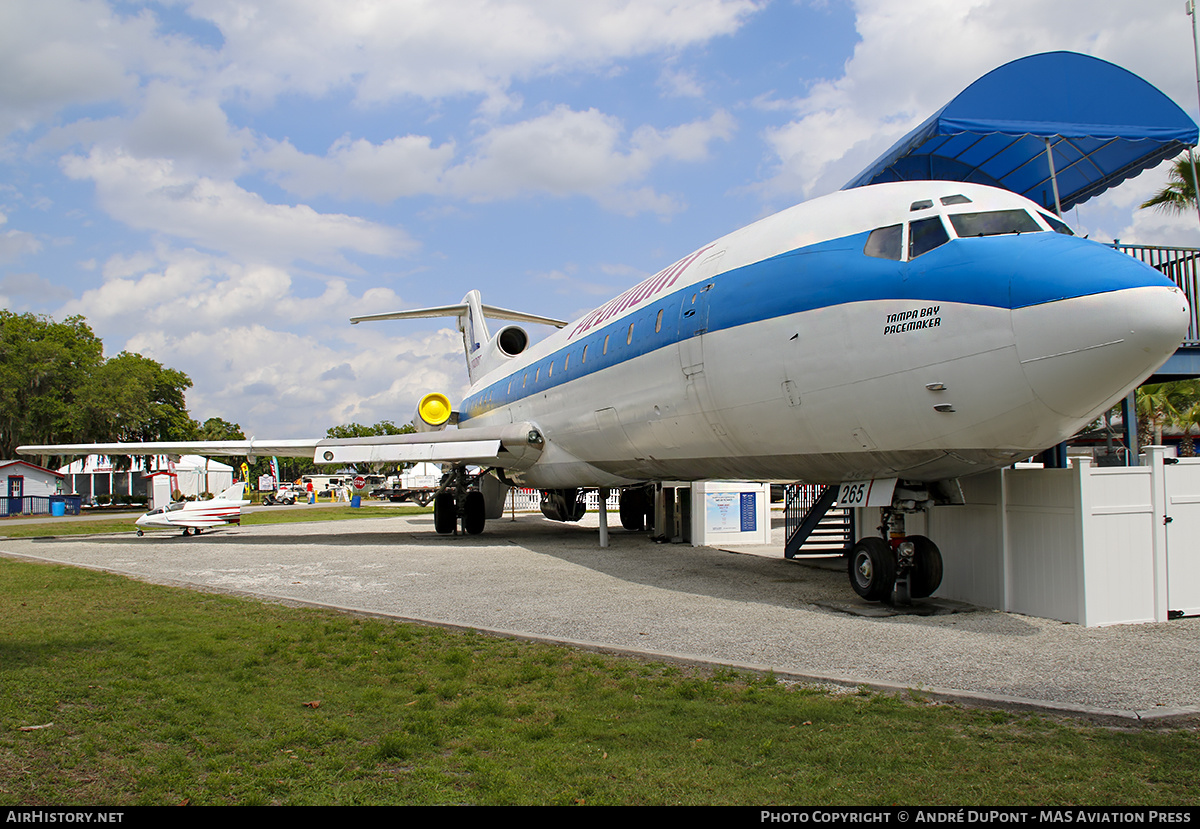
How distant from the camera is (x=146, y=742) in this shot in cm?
399

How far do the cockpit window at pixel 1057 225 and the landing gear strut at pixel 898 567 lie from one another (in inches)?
119

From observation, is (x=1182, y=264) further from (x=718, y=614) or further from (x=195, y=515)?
(x=195, y=515)

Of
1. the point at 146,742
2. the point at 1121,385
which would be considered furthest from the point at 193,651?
the point at 1121,385

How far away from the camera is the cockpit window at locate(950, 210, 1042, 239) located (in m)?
7.05

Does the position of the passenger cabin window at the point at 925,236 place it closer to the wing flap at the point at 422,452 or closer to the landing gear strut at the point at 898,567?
the landing gear strut at the point at 898,567

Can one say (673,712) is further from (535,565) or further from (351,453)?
(351,453)

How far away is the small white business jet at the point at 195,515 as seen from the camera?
1886cm

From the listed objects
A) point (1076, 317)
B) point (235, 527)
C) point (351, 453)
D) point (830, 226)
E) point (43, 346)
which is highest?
point (43, 346)

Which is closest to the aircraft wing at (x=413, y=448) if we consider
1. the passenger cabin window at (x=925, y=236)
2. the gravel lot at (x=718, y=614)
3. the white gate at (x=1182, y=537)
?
the gravel lot at (x=718, y=614)

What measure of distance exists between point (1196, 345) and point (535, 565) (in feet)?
31.7

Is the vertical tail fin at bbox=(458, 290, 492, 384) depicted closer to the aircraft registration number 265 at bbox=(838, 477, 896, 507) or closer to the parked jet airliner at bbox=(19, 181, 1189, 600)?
the parked jet airliner at bbox=(19, 181, 1189, 600)

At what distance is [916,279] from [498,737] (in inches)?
214

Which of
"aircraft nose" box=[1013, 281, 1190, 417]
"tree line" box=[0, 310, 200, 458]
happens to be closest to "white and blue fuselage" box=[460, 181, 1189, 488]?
"aircraft nose" box=[1013, 281, 1190, 417]

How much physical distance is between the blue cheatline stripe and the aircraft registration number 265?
6.60ft
